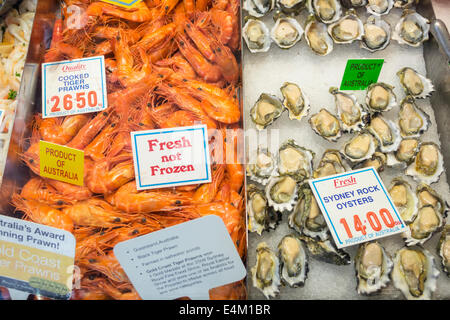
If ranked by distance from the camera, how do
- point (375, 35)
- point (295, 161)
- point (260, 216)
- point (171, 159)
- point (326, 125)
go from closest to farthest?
point (171, 159), point (260, 216), point (295, 161), point (326, 125), point (375, 35)

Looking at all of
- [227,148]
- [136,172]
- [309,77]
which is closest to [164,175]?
[136,172]

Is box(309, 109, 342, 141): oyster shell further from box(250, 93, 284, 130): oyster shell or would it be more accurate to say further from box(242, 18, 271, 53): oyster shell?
box(242, 18, 271, 53): oyster shell

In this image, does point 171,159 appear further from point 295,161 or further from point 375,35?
point 375,35

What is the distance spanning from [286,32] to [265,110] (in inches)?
22.3

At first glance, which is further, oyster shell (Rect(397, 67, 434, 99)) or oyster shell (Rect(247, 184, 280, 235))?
oyster shell (Rect(397, 67, 434, 99))

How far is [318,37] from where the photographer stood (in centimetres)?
210

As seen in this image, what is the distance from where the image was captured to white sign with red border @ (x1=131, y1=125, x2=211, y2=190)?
137 cm

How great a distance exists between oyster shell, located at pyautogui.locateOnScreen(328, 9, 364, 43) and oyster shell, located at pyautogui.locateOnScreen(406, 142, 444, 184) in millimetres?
737

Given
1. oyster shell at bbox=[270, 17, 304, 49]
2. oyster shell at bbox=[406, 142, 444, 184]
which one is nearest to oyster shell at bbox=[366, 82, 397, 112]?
oyster shell at bbox=[406, 142, 444, 184]

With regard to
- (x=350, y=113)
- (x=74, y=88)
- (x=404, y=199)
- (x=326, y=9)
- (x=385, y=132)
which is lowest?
(x=404, y=199)

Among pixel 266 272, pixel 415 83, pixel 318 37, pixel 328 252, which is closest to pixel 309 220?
pixel 328 252

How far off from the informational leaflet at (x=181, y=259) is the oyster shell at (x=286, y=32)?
4.13 feet

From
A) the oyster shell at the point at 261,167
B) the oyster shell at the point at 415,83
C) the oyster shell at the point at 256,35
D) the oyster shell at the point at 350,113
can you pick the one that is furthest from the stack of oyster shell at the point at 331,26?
the oyster shell at the point at 261,167

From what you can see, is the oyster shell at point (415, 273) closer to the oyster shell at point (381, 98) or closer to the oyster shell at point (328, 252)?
the oyster shell at point (328, 252)
